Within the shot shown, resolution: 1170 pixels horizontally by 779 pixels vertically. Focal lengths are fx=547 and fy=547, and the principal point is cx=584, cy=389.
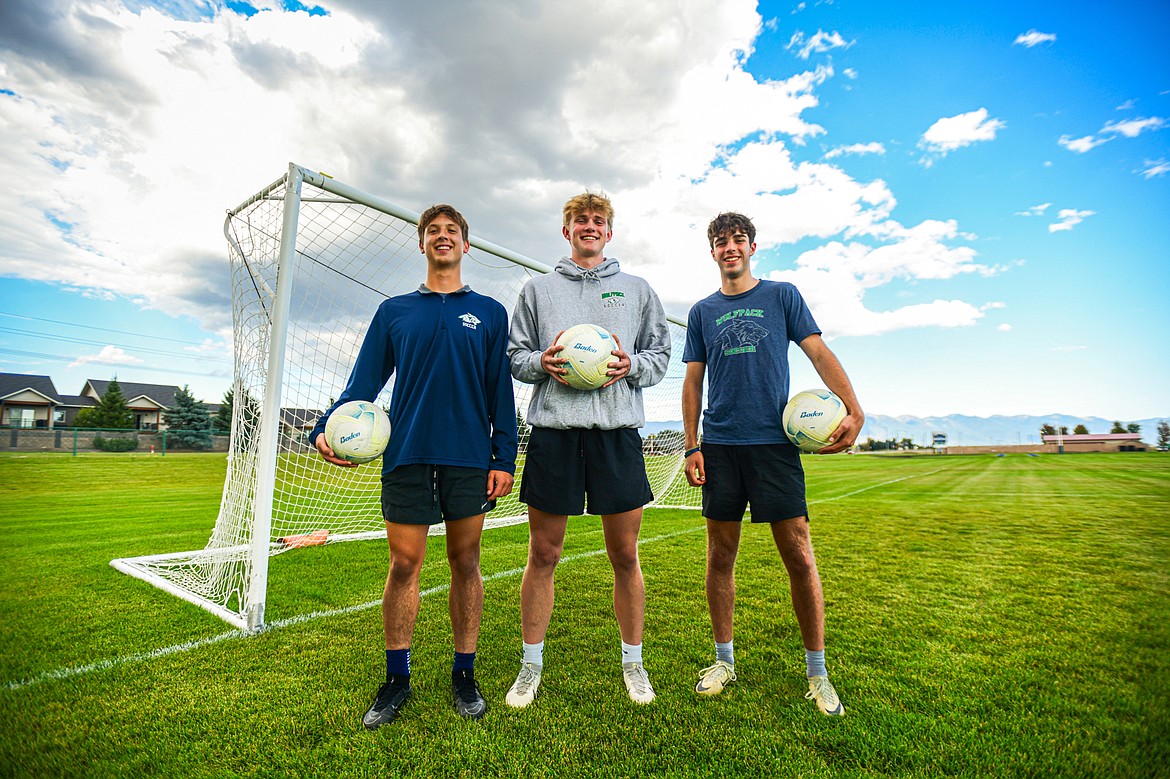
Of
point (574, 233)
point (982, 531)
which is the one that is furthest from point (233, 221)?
point (982, 531)

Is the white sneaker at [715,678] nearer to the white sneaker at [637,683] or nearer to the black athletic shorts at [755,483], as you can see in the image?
the white sneaker at [637,683]

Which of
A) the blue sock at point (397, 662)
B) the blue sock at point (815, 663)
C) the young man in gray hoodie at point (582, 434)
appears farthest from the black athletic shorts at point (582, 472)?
the blue sock at point (815, 663)

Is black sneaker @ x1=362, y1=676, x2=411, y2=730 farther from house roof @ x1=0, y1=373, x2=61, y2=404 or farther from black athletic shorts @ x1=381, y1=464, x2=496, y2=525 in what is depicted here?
house roof @ x1=0, y1=373, x2=61, y2=404

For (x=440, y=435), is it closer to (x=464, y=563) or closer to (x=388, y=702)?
(x=464, y=563)

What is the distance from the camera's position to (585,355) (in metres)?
2.39

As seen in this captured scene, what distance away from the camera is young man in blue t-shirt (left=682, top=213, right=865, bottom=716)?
8.36 ft

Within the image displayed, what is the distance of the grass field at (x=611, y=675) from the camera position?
2045mm

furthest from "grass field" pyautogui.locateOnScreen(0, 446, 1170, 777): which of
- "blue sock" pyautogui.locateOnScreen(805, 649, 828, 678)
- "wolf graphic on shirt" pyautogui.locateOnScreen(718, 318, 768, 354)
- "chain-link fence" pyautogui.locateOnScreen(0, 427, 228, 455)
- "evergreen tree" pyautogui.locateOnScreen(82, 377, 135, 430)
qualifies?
"evergreen tree" pyautogui.locateOnScreen(82, 377, 135, 430)

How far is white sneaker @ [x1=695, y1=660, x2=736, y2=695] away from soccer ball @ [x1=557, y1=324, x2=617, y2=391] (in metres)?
1.49

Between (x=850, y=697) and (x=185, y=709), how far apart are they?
9.90ft

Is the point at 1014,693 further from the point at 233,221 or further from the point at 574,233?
the point at 233,221

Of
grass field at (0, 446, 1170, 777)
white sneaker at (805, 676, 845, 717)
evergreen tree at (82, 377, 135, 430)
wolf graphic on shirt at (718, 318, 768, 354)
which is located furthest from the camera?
evergreen tree at (82, 377, 135, 430)

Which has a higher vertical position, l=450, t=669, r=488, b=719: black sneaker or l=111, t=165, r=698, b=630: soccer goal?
l=111, t=165, r=698, b=630: soccer goal

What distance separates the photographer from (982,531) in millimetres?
7938
